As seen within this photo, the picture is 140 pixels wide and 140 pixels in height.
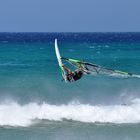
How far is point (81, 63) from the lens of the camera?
2544 centimetres

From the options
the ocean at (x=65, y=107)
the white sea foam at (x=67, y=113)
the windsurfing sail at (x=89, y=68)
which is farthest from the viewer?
the white sea foam at (x=67, y=113)

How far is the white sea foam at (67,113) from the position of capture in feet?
103

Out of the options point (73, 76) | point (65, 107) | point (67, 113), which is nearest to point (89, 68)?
point (73, 76)

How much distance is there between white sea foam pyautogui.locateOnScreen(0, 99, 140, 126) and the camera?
3153cm

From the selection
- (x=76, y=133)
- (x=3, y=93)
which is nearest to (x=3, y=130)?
(x=76, y=133)

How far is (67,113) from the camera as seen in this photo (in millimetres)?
33219

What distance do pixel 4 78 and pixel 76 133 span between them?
52.8 feet

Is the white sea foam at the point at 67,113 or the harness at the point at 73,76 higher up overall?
the white sea foam at the point at 67,113

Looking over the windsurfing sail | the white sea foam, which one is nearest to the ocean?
the white sea foam

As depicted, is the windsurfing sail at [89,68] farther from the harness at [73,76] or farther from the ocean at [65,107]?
the ocean at [65,107]

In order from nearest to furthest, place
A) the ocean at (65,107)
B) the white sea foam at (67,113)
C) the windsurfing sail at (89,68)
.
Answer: the windsurfing sail at (89,68) < the ocean at (65,107) < the white sea foam at (67,113)

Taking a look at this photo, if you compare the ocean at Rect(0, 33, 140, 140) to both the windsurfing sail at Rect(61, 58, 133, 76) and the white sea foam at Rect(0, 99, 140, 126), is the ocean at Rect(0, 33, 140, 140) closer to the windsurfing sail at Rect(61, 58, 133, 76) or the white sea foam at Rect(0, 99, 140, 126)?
the white sea foam at Rect(0, 99, 140, 126)

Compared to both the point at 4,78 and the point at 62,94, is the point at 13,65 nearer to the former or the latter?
the point at 4,78

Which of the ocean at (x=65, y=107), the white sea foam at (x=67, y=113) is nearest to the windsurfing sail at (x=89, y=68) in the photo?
the ocean at (x=65, y=107)
